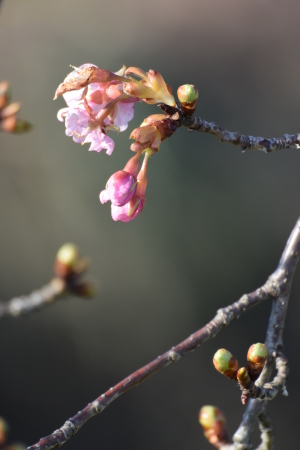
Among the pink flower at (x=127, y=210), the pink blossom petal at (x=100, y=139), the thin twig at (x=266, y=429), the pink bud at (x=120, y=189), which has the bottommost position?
the thin twig at (x=266, y=429)

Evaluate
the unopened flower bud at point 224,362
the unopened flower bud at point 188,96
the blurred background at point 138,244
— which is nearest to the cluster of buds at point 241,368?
the unopened flower bud at point 224,362

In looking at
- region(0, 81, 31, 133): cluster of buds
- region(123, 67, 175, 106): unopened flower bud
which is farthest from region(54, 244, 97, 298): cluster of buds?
region(123, 67, 175, 106): unopened flower bud

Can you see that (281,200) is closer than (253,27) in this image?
Yes

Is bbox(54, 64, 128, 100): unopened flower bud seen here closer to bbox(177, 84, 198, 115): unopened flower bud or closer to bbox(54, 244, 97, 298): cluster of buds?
bbox(177, 84, 198, 115): unopened flower bud

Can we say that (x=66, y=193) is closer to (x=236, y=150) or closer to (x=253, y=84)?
(x=236, y=150)

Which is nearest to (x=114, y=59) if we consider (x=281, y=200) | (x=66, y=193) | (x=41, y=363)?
(x=66, y=193)

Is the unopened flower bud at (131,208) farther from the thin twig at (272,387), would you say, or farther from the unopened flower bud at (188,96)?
the thin twig at (272,387)
